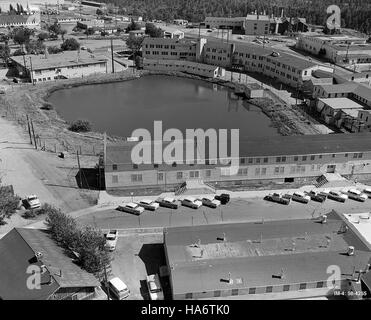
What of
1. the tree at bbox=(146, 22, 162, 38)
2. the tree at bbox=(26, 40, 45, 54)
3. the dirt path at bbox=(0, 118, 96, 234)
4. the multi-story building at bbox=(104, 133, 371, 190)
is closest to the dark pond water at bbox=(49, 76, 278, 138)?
the dirt path at bbox=(0, 118, 96, 234)

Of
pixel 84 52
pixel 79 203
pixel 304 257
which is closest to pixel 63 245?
pixel 79 203

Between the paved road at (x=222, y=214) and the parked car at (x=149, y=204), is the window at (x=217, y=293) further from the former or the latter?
the parked car at (x=149, y=204)

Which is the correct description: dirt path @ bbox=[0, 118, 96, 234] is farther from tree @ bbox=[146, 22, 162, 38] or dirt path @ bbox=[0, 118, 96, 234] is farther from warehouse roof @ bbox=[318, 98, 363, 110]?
tree @ bbox=[146, 22, 162, 38]

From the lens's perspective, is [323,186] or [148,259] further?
[323,186]

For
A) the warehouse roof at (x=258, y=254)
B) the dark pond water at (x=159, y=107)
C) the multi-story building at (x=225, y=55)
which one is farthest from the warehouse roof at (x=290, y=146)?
the multi-story building at (x=225, y=55)

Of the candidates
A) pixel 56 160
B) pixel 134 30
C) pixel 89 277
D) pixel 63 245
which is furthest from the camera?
pixel 134 30

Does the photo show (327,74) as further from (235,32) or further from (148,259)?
(235,32)

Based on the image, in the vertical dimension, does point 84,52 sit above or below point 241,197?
above
